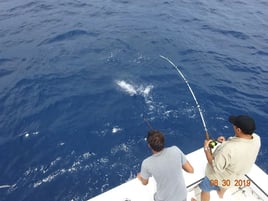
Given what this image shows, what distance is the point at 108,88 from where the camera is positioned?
32.8 feet

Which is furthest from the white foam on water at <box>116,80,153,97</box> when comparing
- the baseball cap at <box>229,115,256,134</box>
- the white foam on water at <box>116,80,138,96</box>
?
the baseball cap at <box>229,115,256,134</box>

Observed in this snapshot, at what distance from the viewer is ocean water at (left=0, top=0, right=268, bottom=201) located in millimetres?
7078

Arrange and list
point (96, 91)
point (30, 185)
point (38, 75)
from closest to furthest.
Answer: point (30, 185), point (96, 91), point (38, 75)

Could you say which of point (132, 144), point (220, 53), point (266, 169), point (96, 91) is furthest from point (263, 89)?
point (96, 91)

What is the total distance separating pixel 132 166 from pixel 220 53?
8.08m

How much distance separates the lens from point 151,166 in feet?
12.0

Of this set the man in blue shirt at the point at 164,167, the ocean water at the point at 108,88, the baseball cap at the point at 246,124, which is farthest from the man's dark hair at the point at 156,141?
the ocean water at the point at 108,88

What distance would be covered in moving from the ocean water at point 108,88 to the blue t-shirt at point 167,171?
122 inches

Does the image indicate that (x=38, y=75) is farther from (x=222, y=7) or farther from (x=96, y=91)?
(x=222, y=7)

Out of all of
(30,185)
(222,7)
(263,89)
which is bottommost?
(30,185)

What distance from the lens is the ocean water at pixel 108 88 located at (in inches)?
279

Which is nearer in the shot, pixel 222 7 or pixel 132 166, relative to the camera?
pixel 132 166

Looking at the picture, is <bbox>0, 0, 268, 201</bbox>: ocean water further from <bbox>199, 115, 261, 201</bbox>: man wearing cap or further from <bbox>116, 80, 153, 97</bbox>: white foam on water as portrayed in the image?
<bbox>199, 115, 261, 201</bbox>: man wearing cap

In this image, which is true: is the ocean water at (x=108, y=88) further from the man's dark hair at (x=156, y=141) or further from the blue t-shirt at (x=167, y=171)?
the man's dark hair at (x=156, y=141)
